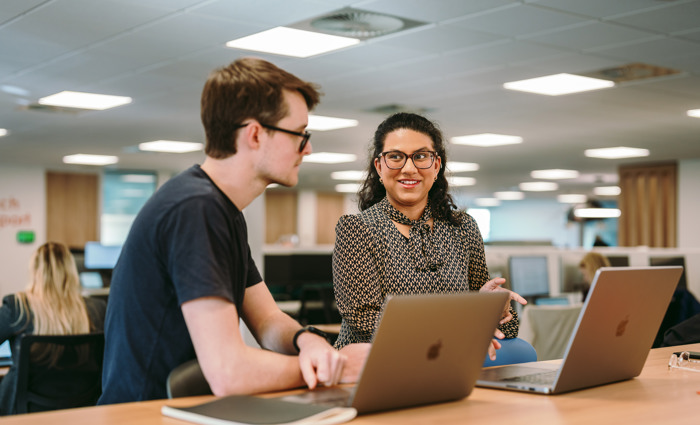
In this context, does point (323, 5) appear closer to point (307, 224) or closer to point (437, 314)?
point (437, 314)

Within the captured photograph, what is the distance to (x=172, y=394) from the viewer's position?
4.60 feet

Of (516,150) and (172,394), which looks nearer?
(172,394)

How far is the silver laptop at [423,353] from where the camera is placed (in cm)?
129

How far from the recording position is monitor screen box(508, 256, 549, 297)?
7570 mm

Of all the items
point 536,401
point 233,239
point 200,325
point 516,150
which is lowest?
point 536,401

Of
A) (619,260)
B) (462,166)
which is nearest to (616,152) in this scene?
(462,166)

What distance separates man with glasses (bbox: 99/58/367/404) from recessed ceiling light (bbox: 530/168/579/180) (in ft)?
39.1

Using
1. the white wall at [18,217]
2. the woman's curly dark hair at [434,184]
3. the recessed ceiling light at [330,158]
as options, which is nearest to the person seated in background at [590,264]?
the woman's curly dark hair at [434,184]

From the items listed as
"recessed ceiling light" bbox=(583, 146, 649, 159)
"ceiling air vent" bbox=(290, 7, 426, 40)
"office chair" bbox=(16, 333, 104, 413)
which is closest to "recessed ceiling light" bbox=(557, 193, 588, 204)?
"recessed ceiling light" bbox=(583, 146, 649, 159)

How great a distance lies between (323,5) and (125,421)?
3172mm

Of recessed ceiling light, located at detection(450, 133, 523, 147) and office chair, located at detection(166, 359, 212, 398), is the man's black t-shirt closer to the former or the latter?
office chair, located at detection(166, 359, 212, 398)

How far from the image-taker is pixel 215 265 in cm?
143

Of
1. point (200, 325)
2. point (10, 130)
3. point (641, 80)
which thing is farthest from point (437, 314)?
point (10, 130)

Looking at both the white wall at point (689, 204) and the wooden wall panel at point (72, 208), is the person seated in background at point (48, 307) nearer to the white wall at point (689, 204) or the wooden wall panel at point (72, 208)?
the white wall at point (689, 204)
